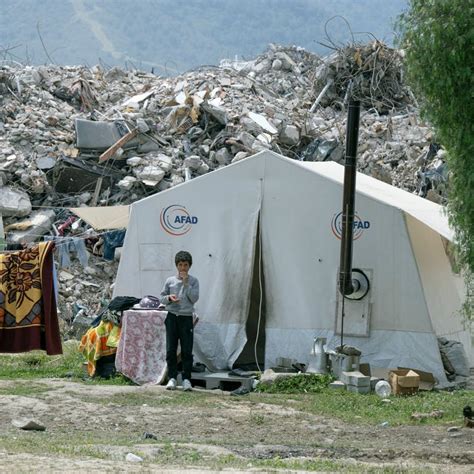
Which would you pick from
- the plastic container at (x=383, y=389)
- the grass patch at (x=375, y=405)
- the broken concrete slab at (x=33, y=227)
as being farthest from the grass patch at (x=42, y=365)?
the broken concrete slab at (x=33, y=227)

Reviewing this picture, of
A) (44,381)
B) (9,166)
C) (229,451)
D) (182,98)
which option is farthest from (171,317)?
(182,98)

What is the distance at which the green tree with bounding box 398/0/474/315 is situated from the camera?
31.6 feet

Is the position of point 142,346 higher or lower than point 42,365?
higher

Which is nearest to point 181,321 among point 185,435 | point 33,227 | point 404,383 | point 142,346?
point 142,346

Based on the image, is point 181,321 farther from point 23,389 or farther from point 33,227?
point 33,227

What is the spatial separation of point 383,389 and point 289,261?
2.43 metres

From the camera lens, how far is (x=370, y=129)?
24.6 meters

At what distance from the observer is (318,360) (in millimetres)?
13250

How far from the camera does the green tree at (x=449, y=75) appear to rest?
31.6ft

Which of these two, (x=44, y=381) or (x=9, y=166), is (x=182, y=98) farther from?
(x=44, y=381)

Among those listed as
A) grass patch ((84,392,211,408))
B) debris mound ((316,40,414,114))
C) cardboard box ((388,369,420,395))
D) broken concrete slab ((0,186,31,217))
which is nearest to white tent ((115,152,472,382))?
cardboard box ((388,369,420,395))

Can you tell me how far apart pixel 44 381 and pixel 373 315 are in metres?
4.04

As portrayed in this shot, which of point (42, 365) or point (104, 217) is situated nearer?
point (42, 365)

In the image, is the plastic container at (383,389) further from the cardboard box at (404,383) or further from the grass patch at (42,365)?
the grass patch at (42,365)
